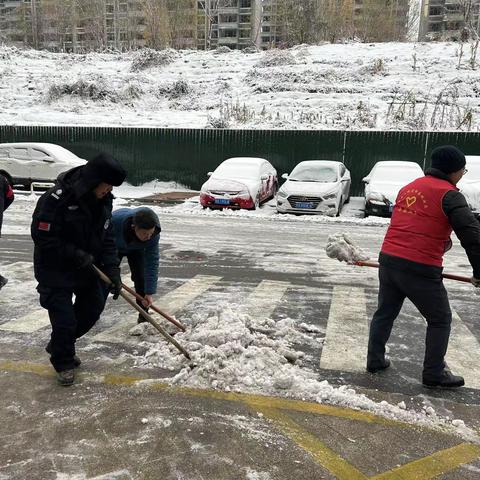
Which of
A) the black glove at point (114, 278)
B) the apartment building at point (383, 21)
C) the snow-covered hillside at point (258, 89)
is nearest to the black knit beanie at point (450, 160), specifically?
the black glove at point (114, 278)

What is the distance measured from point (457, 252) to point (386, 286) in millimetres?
6300

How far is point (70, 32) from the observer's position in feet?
208

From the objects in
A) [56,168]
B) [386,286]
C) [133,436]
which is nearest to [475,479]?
[386,286]

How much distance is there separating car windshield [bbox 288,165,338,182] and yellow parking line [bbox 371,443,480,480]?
37.5ft

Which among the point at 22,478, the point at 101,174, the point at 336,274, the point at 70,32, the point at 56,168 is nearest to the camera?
the point at 22,478

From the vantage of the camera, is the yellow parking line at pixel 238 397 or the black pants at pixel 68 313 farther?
the black pants at pixel 68 313

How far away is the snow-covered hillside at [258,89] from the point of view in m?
23.8

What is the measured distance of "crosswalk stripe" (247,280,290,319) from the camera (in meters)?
5.54

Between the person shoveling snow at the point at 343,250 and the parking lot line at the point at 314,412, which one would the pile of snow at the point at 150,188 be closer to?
the person shoveling snow at the point at 343,250

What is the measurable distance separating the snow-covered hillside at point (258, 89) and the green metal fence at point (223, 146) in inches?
131

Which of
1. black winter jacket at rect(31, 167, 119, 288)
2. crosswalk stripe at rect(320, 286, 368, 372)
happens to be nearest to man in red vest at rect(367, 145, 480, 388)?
crosswalk stripe at rect(320, 286, 368, 372)

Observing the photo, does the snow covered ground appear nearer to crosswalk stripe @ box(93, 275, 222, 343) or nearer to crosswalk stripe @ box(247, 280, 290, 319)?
crosswalk stripe @ box(247, 280, 290, 319)

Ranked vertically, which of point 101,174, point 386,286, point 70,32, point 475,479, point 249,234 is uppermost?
point 70,32

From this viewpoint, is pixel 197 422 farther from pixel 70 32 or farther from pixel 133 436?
pixel 70 32
